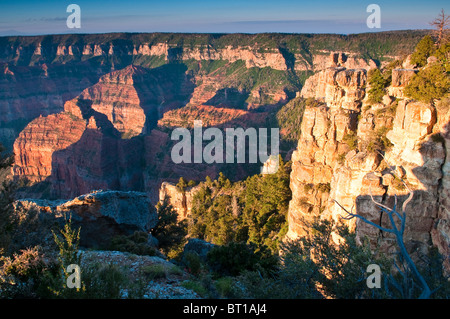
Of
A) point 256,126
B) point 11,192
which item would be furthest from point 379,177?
point 256,126

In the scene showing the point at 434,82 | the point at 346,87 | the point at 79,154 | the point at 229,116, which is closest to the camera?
the point at 434,82

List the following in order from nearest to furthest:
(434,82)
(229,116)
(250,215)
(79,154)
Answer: (434,82) → (250,215) → (79,154) → (229,116)

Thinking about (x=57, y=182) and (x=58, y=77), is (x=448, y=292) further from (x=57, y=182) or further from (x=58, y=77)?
(x=58, y=77)

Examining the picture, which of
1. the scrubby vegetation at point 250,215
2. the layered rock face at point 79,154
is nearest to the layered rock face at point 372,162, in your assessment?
the scrubby vegetation at point 250,215

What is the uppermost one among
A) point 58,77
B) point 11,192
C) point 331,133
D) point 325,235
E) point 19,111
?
point 58,77

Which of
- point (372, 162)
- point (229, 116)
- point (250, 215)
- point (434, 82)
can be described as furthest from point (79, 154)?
point (434, 82)

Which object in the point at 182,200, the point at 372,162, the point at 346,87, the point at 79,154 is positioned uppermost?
the point at 346,87

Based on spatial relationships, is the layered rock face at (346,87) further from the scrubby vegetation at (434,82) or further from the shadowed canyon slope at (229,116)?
the scrubby vegetation at (434,82)

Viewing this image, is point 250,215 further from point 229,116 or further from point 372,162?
point 229,116
